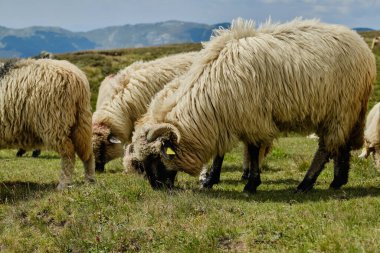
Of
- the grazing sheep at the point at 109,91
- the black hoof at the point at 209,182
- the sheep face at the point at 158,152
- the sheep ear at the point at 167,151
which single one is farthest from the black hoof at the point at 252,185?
the grazing sheep at the point at 109,91

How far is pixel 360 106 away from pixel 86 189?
5459 millimetres

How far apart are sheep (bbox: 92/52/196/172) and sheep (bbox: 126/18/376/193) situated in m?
3.31

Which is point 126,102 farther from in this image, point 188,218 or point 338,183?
point 188,218

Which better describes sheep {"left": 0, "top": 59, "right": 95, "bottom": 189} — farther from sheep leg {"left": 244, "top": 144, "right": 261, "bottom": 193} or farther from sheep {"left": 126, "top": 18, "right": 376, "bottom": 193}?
sheep leg {"left": 244, "top": 144, "right": 261, "bottom": 193}

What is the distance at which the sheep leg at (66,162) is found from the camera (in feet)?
32.3

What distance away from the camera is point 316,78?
891 cm

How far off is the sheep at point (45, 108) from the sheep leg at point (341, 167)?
526 centimetres

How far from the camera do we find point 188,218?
7.11 m

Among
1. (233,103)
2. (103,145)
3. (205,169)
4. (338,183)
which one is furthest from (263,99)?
(103,145)

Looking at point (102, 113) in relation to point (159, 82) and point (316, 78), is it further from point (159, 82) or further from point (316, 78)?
point (316, 78)

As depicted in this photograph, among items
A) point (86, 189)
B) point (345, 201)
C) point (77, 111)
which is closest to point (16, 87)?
point (77, 111)

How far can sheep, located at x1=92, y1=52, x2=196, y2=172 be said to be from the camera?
42.8 feet

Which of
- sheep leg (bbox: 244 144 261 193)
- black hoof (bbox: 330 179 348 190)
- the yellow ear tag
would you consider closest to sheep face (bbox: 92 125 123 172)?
the yellow ear tag

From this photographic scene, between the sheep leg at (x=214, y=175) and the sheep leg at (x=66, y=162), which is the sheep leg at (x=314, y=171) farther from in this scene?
the sheep leg at (x=66, y=162)
